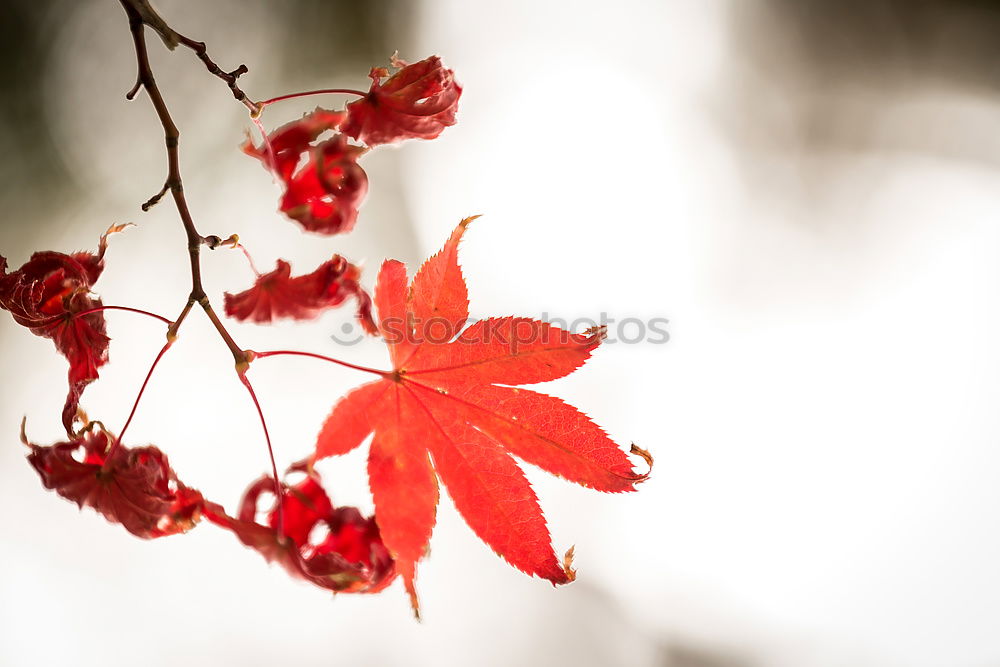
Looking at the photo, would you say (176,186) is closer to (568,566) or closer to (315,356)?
(315,356)

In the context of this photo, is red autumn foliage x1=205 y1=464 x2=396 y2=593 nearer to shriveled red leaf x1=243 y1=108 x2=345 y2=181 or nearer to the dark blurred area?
shriveled red leaf x1=243 y1=108 x2=345 y2=181

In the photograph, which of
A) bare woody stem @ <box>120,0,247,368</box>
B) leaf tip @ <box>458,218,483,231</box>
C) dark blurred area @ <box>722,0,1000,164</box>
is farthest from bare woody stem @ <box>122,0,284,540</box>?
dark blurred area @ <box>722,0,1000,164</box>

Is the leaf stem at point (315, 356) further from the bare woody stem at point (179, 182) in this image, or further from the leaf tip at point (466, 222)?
the leaf tip at point (466, 222)


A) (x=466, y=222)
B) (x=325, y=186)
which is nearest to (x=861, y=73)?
(x=466, y=222)

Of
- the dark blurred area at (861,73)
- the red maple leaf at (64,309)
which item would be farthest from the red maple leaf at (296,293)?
the dark blurred area at (861,73)

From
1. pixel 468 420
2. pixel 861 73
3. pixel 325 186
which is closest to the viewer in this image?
pixel 325 186

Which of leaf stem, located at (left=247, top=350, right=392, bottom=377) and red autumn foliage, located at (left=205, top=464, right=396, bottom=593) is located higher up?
leaf stem, located at (left=247, top=350, right=392, bottom=377)
